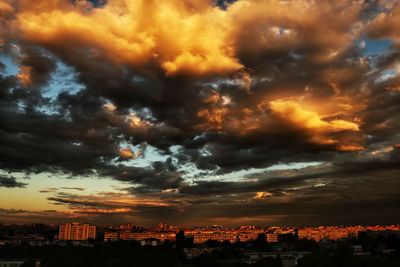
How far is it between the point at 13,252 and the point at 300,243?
3500 inches

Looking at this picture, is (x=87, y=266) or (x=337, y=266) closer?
(x=337, y=266)

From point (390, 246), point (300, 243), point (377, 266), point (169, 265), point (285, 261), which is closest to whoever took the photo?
point (377, 266)

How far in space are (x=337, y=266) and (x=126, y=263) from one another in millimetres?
28359

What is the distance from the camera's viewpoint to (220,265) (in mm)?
51000

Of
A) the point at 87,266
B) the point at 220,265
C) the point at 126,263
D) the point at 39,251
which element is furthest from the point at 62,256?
the point at 39,251

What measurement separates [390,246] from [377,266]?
2745 inches

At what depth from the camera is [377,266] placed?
1624 inches

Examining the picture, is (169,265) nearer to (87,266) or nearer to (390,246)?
(87,266)

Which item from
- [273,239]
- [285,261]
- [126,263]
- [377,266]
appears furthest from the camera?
[273,239]

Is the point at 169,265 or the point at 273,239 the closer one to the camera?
the point at 169,265

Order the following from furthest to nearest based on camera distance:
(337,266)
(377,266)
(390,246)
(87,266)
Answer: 1. (390,246)
2. (87,266)
3. (337,266)
4. (377,266)

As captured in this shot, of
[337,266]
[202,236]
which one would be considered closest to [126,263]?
[337,266]

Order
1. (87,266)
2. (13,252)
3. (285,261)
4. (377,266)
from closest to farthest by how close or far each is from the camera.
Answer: (377,266), (87,266), (285,261), (13,252)

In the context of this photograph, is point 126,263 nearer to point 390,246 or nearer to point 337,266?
point 337,266
